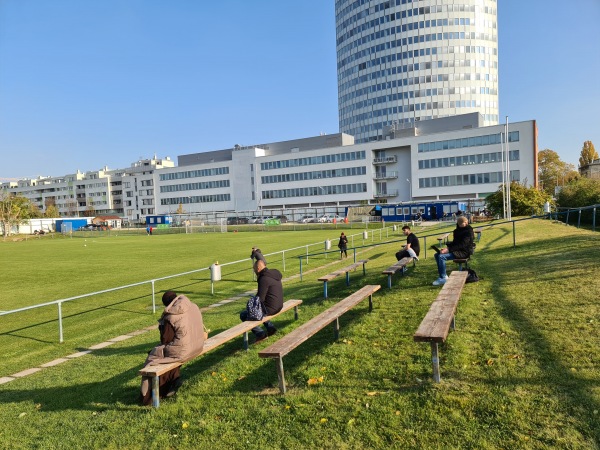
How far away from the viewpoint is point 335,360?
576cm

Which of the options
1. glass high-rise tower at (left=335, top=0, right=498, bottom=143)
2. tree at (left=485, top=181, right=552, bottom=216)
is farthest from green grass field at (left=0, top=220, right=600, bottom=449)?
glass high-rise tower at (left=335, top=0, right=498, bottom=143)

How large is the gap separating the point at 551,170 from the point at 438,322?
97585 mm

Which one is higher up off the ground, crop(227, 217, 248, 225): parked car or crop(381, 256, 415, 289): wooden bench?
crop(381, 256, 415, 289): wooden bench

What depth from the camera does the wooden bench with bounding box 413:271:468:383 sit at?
15.2 feet

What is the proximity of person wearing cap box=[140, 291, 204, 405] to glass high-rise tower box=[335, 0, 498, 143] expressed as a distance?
99404 millimetres

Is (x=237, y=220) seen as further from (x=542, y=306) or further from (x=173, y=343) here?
(x=173, y=343)

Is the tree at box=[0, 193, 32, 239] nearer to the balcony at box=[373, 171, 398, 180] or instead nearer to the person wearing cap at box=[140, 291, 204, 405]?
the balcony at box=[373, 171, 398, 180]

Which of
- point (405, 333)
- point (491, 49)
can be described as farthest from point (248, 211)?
point (405, 333)

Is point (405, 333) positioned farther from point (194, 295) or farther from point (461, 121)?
point (461, 121)

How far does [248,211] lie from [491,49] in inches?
2925

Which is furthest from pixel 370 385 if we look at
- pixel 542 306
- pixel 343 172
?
pixel 343 172

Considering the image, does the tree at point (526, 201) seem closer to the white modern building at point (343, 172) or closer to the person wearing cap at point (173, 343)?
the white modern building at point (343, 172)

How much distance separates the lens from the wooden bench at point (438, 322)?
15.2ft

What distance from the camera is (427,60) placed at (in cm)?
10638
